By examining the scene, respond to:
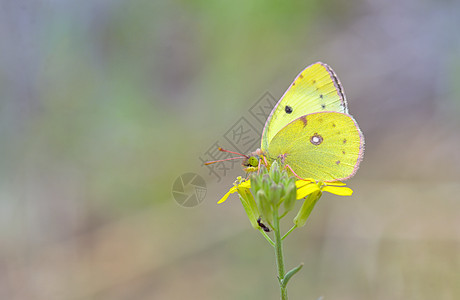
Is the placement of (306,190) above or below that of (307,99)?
below

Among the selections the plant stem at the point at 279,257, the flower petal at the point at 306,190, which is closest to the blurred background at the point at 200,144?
the flower petal at the point at 306,190

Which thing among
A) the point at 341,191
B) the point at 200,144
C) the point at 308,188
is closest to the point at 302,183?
the point at 308,188

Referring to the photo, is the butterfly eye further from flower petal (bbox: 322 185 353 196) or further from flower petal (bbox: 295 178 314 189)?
flower petal (bbox: 322 185 353 196)

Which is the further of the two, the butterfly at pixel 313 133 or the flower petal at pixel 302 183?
the butterfly at pixel 313 133

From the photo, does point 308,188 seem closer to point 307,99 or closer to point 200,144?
point 307,99

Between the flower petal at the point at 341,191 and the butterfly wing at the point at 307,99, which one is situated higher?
the butterfly wing at the point at 307,99

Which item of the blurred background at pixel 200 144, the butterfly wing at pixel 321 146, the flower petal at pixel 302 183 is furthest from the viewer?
the blurred background at pixel 200 144

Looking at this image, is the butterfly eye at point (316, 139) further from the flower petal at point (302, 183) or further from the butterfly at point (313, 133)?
the flower petal at point (302, 183)

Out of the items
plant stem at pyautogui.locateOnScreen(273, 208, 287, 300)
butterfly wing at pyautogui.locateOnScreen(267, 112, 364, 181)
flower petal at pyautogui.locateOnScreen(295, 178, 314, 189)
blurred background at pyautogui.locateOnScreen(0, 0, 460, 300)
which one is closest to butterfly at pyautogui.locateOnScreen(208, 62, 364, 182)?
butterfly wing at pyautogui.locateOnScreen(267, 112, 364, 181)
